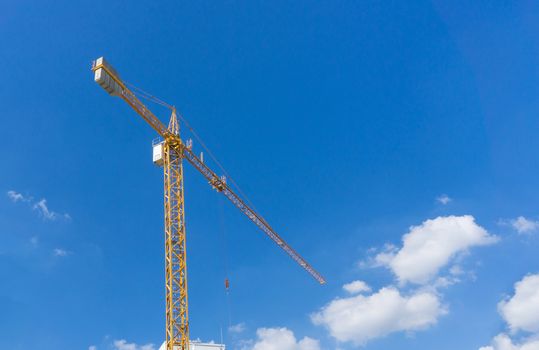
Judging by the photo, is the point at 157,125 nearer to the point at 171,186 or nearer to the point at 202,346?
the point at 171,186

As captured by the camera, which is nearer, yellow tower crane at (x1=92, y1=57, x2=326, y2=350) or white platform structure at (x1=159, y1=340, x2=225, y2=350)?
yellow tower crane at (x1=92, y1=57, x2=326, y2=350)

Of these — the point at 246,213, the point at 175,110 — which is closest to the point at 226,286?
the point at 246,213

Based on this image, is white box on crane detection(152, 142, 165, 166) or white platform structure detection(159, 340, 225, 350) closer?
white box on crane detection(152, 142, 165, 166)

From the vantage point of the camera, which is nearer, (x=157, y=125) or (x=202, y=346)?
(x=157, y=125)

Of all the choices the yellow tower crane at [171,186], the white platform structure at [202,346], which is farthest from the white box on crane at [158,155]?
the white platform structure at [202,346]

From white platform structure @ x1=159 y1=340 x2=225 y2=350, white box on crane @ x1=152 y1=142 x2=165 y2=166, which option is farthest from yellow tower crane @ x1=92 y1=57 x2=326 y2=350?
white platform structure @ x1=159 y1=340 x2=225 y2=350

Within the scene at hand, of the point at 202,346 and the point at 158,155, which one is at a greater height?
the point at 158,155

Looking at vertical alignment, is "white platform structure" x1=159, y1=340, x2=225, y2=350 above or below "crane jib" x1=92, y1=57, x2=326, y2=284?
below

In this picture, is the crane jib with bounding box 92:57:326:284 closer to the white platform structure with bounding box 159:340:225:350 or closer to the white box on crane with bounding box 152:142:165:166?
the white box on crane with bounding box 152:142:165:166

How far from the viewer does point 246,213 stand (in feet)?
247

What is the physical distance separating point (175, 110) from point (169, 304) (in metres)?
23.3

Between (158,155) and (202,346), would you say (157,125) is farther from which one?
(202,346)

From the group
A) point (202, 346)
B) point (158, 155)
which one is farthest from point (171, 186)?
point (202, 346)

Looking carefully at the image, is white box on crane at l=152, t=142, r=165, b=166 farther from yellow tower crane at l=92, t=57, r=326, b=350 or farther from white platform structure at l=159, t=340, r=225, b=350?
white platform structure at l=159, t=340, r=225, b=350
